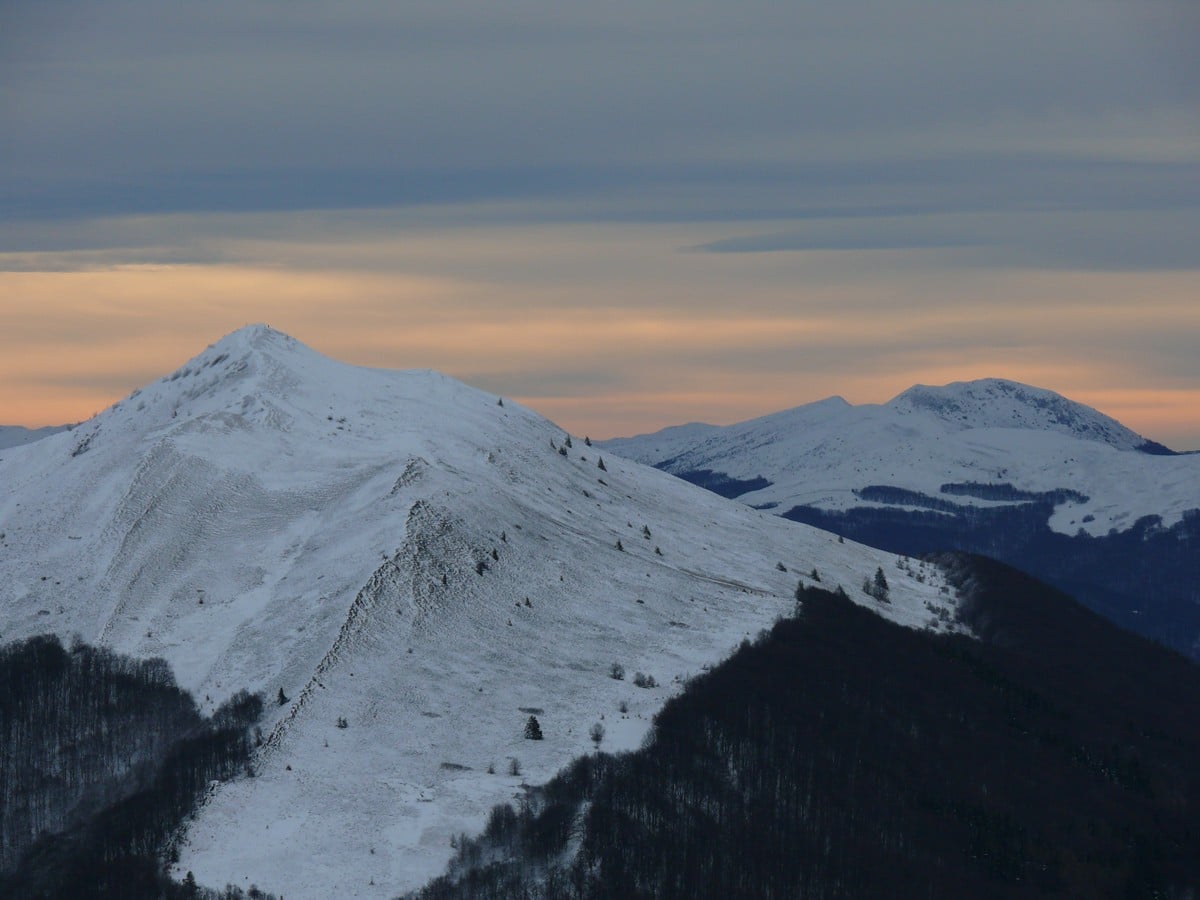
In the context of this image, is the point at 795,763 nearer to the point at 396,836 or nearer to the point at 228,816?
the point at 396,836

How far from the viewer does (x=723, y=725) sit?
617 feet

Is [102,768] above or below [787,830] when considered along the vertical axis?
above

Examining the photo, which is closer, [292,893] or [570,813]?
[292,893]

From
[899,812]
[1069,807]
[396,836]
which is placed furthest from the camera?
[1069,807]

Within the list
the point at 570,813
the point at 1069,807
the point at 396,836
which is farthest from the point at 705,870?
the point at 1069,807

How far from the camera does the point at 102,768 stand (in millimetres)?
181125

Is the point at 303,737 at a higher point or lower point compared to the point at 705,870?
higher

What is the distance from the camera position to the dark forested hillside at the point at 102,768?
156625 mm

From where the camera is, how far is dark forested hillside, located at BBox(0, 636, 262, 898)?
15662cm

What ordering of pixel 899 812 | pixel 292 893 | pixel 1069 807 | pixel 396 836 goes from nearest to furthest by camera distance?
pixel 292 893 → pixel 396 836 → pixel 899 812 → pixel 1069 807

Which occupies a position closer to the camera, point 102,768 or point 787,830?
point 787,830

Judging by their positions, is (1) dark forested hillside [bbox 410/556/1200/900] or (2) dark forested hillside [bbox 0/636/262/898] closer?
(1) dark forested hillside [bbox 410/556/1200/900]

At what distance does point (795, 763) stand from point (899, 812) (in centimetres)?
1114

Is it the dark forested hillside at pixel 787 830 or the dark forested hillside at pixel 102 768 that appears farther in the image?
the dark forested hillside at pixel 102 768
